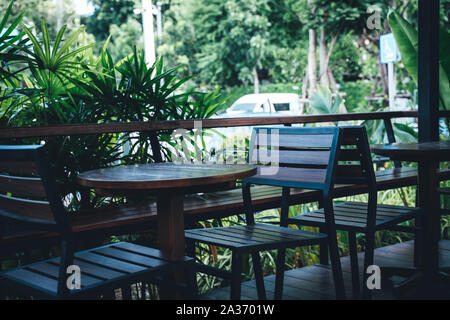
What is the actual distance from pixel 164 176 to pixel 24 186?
513 millimetres

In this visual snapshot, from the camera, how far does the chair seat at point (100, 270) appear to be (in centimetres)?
184

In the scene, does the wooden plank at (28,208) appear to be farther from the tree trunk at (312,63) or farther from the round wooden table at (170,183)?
the tree trunk at (312,63)

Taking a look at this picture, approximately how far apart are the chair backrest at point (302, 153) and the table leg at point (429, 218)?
0.84m

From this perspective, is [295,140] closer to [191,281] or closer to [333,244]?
[333,244]

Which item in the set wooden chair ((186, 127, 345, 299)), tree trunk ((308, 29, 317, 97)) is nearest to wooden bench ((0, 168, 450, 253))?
wooden chair ((186, 127, 345, 299))

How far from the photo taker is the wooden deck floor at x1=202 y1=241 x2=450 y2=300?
301 cm

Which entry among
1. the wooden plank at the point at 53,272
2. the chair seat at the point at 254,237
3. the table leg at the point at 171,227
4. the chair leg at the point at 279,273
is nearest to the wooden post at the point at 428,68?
the chair leg at the point at 279,273

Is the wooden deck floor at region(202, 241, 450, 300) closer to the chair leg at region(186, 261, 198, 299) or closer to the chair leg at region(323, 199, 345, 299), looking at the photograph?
the chair leg at region(323, 199, 345, 299)

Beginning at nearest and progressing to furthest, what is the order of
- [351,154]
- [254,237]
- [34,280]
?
[34,280], [254,237], [351,154]

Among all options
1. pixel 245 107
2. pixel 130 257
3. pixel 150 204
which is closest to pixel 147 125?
pixel 150 204

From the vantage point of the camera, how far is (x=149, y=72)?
11.5 feet

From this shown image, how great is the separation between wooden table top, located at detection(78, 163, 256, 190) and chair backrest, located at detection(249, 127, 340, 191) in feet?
0.97

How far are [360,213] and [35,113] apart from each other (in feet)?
6.39

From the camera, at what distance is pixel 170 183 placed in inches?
Answer: 77.9
